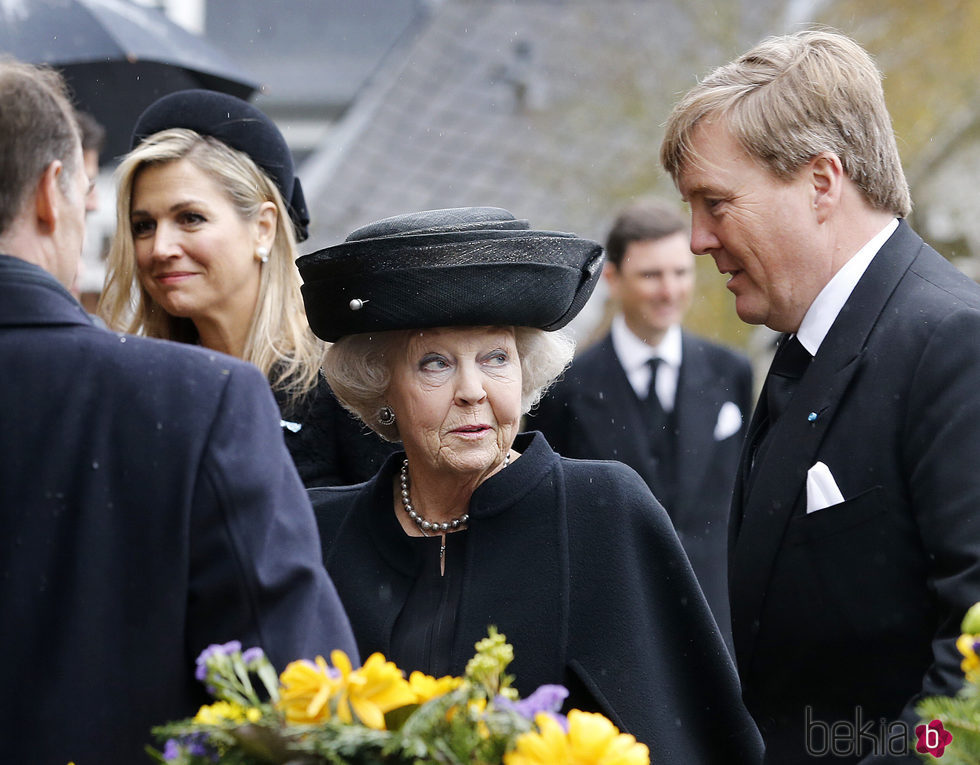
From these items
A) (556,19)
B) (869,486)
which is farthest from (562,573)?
(556,19)

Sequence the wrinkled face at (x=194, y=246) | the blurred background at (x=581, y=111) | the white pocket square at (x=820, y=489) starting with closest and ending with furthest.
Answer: the white pocket square at (x=820, y=489), the wrinkled face at (x=194, y=246), the blurred background at (x=581, y=111)

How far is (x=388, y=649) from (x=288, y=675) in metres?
1.38

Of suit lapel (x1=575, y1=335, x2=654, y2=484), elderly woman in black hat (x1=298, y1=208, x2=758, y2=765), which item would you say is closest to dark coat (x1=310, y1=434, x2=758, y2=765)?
elderly woman in black hat (x1=298, y1=208, x2=758, y2=765)

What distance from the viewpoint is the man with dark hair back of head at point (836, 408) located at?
266 centimetres

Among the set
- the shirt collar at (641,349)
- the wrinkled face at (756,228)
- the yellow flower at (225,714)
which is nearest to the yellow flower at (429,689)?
the yellow flower at (225,714)

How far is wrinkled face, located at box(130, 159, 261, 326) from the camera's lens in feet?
14.0

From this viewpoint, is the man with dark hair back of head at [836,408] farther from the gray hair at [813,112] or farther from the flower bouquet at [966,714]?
the flower bouquet at [966,714]

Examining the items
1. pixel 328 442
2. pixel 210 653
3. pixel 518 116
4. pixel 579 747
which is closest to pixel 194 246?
pixel 328 442

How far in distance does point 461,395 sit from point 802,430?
86 centimetres

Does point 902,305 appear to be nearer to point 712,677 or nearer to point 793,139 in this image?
point 793,139

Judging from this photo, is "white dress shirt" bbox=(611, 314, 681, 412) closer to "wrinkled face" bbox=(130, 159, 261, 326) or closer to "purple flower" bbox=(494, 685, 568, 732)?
"wrinkled face" bbox=(130, 159, 261, 326)

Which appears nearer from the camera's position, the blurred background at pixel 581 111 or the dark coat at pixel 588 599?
the dark coat at pixel 588 599

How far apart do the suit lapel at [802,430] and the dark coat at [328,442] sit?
4.59ft

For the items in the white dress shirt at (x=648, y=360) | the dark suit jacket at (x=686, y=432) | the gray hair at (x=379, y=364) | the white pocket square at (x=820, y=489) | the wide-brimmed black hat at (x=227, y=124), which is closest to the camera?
the white pocket square at (x=820, y=489)
